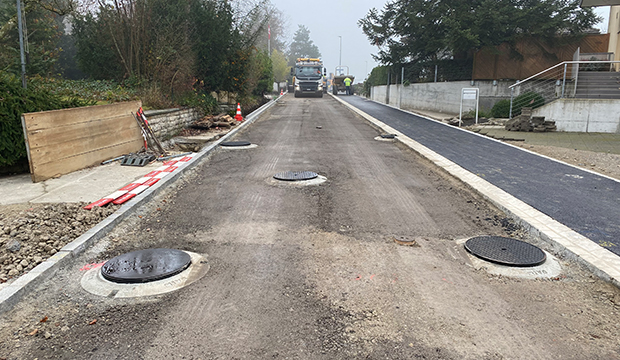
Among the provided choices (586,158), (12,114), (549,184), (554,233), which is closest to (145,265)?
(554,233)

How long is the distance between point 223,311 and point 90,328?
1.08 meters

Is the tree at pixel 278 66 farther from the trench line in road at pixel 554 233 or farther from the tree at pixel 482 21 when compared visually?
the trench line in road at pixel 554 233

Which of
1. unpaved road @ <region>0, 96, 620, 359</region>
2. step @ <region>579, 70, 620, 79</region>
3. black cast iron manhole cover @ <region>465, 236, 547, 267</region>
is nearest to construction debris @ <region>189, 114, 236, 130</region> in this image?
unpaved road @ <region>0, 96, 620, 359</region>

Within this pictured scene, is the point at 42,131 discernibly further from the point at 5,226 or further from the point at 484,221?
the point at 484,221

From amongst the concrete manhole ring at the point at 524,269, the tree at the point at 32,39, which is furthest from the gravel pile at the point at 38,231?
the tree at the point at 32,39

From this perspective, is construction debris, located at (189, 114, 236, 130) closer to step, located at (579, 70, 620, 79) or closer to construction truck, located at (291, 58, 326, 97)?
step, located at (579, 70, 620, 79)

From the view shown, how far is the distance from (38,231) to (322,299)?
3733 millimetres

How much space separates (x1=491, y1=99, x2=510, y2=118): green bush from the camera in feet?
66.3

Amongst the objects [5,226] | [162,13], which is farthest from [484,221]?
[162,13]

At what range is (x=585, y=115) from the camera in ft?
55.5

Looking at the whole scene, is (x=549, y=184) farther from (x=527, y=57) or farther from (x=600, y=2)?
(x=527, y=57)

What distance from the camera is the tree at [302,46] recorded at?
13865 cm

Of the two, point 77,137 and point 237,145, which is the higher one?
point 77,137

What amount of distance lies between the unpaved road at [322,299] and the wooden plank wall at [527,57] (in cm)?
1997
